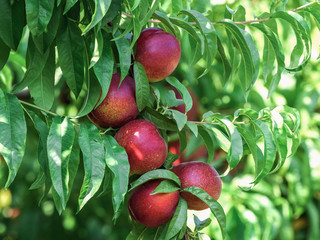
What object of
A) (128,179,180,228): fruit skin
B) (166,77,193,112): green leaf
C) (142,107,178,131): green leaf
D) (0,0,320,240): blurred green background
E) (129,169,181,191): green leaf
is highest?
(166,77,193,112): green leaf

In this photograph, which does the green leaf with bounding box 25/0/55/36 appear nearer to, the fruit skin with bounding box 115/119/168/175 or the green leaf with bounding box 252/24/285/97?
the fruit skin with bounding box 115/119/168/175

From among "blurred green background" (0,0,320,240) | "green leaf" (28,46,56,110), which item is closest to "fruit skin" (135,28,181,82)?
"green leaf" (28,46,56,110)

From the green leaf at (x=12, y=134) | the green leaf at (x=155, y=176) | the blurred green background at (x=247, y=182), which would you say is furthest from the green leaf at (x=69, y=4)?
the blurred green background at (x=247, y=182)

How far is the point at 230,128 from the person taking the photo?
675 mm

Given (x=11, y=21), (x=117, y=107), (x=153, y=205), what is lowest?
(x=153, y=205)

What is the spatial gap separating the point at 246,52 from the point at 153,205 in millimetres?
267

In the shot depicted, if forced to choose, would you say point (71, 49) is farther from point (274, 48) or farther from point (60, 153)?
point (274, 48)

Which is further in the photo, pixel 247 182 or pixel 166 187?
pixel 247 182

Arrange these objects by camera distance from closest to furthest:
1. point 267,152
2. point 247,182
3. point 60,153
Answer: point 60,153 → point 267,152 → point 247,182

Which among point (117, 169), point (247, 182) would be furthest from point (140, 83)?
point (247, 182)

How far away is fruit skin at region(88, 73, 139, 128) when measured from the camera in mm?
708

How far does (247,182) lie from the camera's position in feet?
4.99

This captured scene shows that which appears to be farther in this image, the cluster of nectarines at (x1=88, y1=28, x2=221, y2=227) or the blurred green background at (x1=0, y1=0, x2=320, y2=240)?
the blurred green background at (x1=0, y1=0, x2=320, y2=240)

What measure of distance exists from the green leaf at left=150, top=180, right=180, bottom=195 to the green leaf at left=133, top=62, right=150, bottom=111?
0.11 metres
